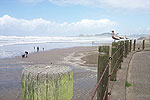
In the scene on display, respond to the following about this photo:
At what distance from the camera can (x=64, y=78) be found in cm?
154

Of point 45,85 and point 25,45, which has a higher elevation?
point 45,85

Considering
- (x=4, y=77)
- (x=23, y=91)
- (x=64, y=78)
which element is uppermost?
(x=64, y=78)

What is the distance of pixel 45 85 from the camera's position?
143cm

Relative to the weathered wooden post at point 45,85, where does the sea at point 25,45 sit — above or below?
below

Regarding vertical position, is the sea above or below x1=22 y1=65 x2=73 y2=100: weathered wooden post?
below

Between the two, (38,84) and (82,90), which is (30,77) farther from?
(82,90)

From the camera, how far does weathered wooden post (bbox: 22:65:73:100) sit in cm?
143

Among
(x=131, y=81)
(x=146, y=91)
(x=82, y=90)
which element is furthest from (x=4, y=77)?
(x=146, y=91)

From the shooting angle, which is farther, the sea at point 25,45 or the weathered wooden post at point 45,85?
the sea at point 25,45

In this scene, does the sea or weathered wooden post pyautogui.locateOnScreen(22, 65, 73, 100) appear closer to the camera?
weathered wooden post pyautogui.locateOnScreen(22, 65, 73, 100)

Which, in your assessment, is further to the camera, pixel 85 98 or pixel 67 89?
pixel 85 98

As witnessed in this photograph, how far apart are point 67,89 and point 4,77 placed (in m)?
7.59

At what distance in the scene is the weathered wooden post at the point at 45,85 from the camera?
143 centimetres

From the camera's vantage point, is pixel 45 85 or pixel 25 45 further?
pixel 25 45
